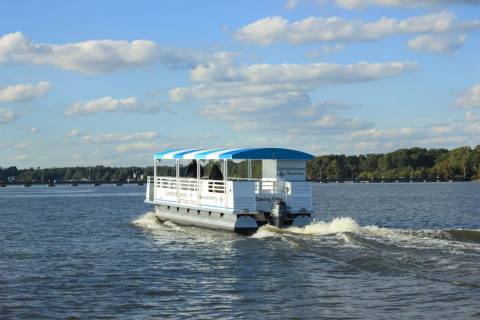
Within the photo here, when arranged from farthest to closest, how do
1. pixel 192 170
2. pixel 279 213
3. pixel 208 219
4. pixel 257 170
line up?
pixel 192 170, pixel 257 170, pixel 208 219, pixel 279 213

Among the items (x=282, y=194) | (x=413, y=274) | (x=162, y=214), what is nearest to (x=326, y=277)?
(x=413, y=274)

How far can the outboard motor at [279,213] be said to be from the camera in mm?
38344

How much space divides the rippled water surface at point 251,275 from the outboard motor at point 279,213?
490 millimetres

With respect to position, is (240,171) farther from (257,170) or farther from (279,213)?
(279,213)

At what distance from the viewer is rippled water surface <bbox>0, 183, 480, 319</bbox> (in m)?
21.3

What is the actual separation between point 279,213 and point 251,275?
11.5 m

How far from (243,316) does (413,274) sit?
7402 mm

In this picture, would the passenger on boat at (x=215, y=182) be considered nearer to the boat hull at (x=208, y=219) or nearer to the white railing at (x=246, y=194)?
the white railing at (x=246, y=194)

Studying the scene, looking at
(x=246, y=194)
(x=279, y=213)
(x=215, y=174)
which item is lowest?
(x=279, y=213)

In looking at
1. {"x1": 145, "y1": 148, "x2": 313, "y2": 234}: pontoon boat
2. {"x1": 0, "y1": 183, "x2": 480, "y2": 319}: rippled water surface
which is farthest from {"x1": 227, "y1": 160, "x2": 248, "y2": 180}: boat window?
{"x1": 0, "y1": 183, "x2": 480, "y2": 319}: rippled water surface

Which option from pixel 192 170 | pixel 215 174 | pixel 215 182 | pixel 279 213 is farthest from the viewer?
pixel 192 170

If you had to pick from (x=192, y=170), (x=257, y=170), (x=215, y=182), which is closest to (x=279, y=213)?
(x=215, y=182)

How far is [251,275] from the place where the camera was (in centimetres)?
2705

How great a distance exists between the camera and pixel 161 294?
2388cm
